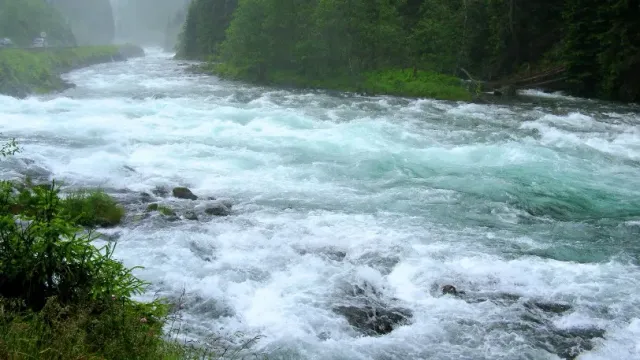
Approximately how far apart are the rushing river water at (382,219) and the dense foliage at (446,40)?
438cm

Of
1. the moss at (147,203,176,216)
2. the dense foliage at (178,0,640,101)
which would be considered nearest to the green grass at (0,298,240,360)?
the moss at (147,203,176,216)

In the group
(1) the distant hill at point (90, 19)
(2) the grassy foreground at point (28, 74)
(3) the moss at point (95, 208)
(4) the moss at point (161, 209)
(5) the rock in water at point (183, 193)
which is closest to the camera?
(3) the moss at point (95, 208)

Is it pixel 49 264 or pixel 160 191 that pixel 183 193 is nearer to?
pixel 160 191

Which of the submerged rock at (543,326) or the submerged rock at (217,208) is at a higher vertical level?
the submerged rock at (543,326)

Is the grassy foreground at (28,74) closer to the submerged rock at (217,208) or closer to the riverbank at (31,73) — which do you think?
the riverbank at (31,73)

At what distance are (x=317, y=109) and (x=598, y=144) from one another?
13.1m

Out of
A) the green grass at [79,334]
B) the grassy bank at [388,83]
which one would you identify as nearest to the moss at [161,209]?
the green grass at [79,334]

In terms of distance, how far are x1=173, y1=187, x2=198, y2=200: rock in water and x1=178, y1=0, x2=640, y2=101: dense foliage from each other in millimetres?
22858

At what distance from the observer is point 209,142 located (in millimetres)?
20344

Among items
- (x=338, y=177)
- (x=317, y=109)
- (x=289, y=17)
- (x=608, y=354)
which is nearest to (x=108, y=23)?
(x=289, y=17)

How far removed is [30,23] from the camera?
73562 millimetres

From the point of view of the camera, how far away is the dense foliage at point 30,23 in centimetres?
6750

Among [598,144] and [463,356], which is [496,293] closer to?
[463,356]

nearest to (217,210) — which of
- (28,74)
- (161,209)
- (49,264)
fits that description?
(161,209)
